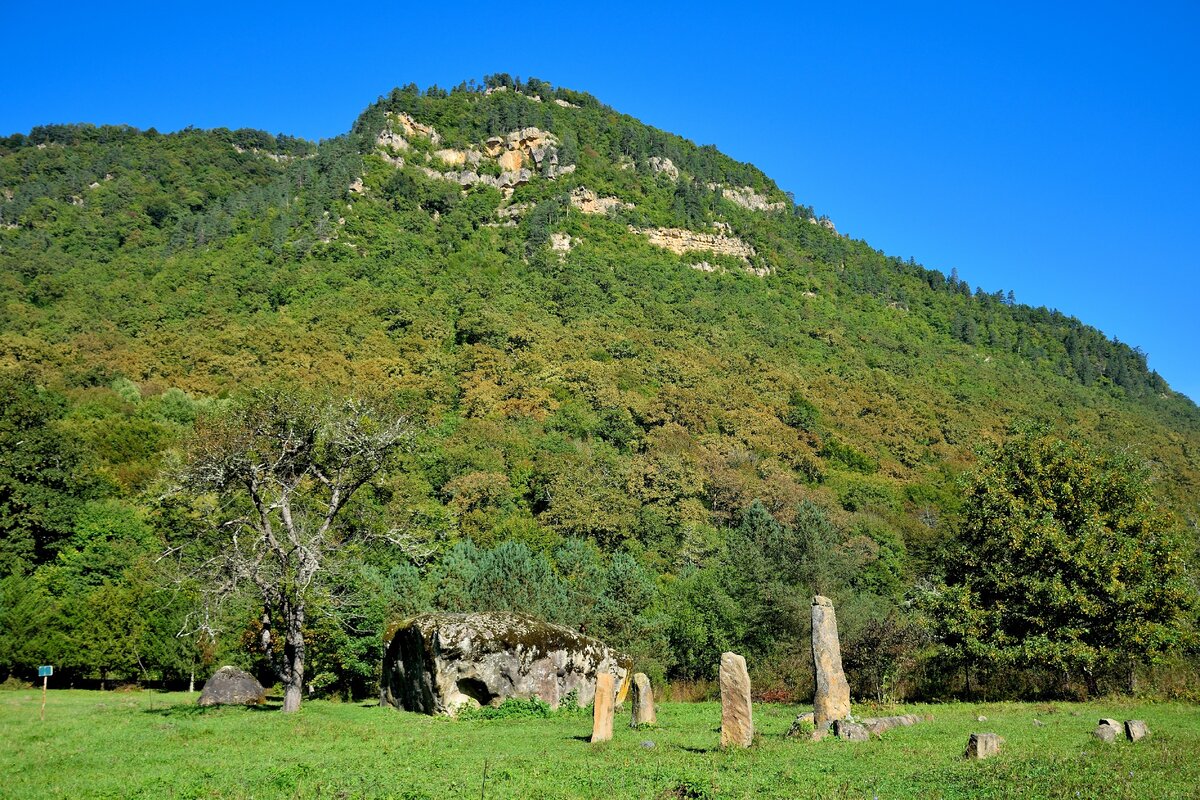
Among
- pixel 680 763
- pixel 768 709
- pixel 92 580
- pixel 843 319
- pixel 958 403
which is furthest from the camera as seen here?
pixel 843 319

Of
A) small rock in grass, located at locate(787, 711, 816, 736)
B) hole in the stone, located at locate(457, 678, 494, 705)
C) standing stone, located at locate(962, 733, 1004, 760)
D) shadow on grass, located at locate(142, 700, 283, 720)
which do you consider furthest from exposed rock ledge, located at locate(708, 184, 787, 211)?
standing stone, located at locate(962, 733, 1004, 760)

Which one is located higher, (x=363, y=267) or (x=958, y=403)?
(x=363, y=267)

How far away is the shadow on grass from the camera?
2253 cm

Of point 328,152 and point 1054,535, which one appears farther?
point 328,152

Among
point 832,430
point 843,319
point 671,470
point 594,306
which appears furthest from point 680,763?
point 843,319

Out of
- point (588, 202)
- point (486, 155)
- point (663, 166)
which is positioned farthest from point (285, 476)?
point (663, 166)

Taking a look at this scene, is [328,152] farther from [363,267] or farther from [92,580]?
[92,580]

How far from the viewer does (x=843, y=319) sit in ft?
466

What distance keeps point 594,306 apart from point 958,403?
56854mm

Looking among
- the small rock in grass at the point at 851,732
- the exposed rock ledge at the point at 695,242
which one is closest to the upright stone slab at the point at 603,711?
the small rock in grass at the point at 851,732

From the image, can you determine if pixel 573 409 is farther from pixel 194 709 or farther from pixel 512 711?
pixel 512 711

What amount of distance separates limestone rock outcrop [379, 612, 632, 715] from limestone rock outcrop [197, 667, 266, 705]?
605 cm

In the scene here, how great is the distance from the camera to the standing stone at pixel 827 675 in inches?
674

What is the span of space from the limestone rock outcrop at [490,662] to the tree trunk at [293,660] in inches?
125
